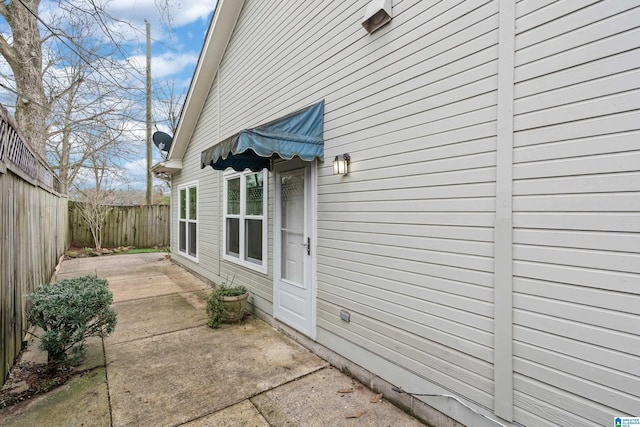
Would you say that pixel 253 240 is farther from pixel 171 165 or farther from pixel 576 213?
pixel 171 165

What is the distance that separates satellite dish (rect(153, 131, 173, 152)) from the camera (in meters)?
9.39

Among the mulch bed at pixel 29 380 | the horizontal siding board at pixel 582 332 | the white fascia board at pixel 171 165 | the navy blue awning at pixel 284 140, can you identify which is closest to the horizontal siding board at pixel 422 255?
the horizontal siding board at pixel 582 332

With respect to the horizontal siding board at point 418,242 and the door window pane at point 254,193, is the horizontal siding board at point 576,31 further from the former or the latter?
the door window pane at point 254,193

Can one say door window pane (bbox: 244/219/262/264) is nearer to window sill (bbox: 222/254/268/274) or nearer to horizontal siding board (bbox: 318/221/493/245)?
window sill (bbox: 222/254/268/274)

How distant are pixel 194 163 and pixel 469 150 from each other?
7291mm

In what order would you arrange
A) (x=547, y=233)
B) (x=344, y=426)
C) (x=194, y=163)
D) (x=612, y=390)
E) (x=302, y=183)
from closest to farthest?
(x=612, y=390) → (x=547, y=233) → (x=344, y=426) → (x=302, y=183) → (x=194, y=163)

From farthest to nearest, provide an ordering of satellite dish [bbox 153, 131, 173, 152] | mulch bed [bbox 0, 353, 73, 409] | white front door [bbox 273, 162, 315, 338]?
satellite dish [bbox 153, 131, 173, 152] → white front door [bbox 273, 162, 315, 338] → mulch bed [bbox 0, 353, 73, 409]

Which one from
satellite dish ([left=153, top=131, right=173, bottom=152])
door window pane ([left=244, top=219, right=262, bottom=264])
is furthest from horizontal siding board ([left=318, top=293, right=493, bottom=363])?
satellite dish ([left=153, top=131, right=173, bottom=152])

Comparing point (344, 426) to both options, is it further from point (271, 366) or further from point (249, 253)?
point (249, 253)

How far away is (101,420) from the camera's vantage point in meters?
2.47

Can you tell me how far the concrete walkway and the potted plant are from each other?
0.46 ft

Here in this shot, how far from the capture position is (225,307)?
4.52m

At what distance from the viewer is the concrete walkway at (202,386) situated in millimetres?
2502

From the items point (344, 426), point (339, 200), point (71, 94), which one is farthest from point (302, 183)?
point (71, 94)
